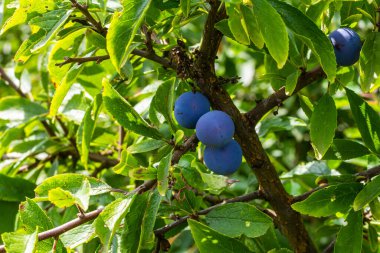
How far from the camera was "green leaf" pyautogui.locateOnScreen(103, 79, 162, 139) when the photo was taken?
1063 mm

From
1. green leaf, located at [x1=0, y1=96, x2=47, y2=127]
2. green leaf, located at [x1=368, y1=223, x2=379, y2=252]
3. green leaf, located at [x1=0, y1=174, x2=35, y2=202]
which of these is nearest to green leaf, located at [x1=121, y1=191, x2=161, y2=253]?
green leaf, located at [x1=368, y1=223, x2=379, y2=252]

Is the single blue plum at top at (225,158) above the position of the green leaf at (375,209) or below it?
above

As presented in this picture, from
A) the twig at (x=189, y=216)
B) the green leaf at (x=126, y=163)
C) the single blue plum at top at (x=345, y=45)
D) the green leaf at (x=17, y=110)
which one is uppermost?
the single blue plum at top at (x=345, y=45)

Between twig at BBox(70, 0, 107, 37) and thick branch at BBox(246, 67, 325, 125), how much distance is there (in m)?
0.29

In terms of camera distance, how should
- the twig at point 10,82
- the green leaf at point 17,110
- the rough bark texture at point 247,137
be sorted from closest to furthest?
the rough bark texture at point 247,137 < the green leaf at point 17,110 < the twig at point 10,82

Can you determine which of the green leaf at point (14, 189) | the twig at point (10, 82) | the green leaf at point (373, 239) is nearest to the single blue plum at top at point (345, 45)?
the green leaf at point (373, 239)

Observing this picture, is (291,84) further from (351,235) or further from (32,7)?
(32,7)

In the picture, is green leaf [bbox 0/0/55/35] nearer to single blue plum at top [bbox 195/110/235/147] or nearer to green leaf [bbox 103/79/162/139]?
green leaf [bbox 103/79/162/139]

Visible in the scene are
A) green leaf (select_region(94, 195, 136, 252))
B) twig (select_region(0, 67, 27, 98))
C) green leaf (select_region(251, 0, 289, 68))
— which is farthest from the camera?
twig (select_region(0, 67, 27, 98))

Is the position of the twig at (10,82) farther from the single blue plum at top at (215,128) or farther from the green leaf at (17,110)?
the single blue plum at top at (215,128)

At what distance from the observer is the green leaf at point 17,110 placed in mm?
1725

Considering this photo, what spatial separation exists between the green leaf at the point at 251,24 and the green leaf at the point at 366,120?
0.28m

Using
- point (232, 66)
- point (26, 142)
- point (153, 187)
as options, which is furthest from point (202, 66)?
point (232, 66)

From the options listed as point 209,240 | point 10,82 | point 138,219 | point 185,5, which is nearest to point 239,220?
point 209,240
